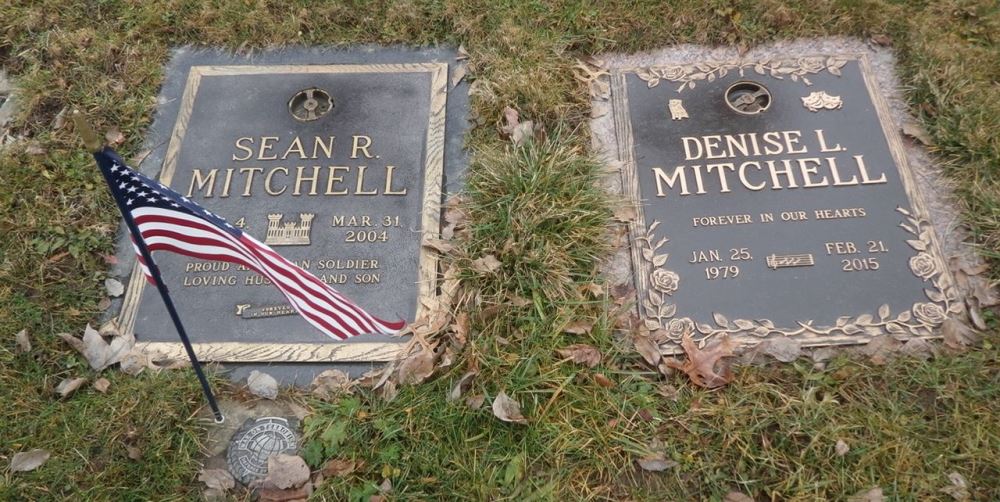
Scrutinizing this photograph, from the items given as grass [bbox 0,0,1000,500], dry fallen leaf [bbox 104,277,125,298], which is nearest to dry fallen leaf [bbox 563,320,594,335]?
grass [bbox 0,0,1000,500]

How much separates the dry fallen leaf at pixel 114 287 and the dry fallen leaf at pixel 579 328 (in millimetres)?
2067

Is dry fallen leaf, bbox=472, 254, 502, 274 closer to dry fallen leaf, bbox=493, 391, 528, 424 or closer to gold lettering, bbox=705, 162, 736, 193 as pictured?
dry fallen leaf, bbox=493, 391, 528, 424

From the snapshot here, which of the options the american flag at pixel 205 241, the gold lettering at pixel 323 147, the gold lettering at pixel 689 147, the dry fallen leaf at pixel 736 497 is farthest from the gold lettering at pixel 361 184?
the dry fallen leaf at pixel 736 497

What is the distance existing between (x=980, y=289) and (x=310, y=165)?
3178 millimetres

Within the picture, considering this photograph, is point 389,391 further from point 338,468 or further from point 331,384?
point 338,468

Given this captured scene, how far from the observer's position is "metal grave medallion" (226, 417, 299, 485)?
8.41 ft

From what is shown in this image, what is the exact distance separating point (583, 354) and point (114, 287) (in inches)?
86.4

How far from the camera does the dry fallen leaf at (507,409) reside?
260 centimetres

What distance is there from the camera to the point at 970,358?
268 cm

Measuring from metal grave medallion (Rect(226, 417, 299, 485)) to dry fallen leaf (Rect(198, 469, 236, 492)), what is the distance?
0.02m

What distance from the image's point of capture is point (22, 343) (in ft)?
9.27

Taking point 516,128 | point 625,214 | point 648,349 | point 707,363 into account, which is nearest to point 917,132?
point 625,214

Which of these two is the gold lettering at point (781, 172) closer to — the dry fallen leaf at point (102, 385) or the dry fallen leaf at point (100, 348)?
the dry fallen leaf at point (100, 348)

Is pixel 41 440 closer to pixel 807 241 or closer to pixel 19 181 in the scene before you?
pixel 19 181
